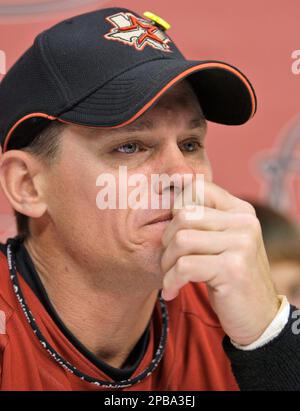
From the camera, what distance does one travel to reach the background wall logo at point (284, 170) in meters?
2.03

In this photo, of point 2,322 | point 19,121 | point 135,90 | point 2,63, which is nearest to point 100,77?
point 135,90

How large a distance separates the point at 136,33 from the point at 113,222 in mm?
374

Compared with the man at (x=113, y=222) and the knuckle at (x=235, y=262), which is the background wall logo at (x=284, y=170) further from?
the knuckle at (x=235, y=262)

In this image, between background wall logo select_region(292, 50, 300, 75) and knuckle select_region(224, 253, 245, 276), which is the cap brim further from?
background wall logo select_region(292, 50, 300, 75)

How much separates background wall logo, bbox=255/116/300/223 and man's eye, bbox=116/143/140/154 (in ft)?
3.05

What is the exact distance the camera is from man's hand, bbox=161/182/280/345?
1047 mm

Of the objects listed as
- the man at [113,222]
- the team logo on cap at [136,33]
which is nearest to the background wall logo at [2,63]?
the man at [113,222]

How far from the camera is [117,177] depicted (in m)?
1.16

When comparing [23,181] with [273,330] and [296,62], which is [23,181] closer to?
[273,330]

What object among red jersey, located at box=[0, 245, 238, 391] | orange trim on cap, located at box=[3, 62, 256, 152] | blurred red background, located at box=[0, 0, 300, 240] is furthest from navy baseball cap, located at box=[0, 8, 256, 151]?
blurred red background, located at box=[0, 0, 300, 240]
